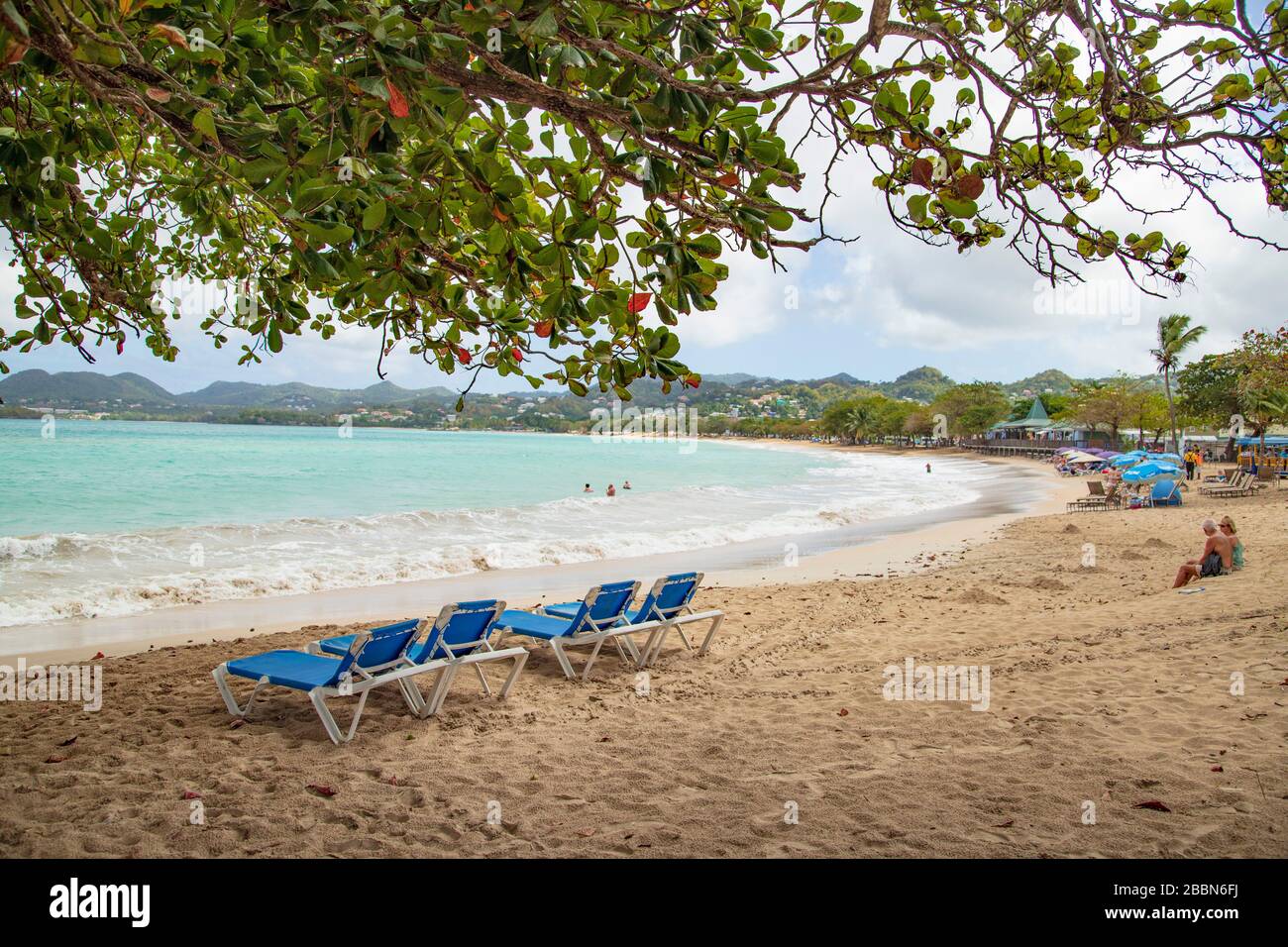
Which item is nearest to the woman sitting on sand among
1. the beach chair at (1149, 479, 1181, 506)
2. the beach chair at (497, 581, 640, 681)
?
the beach chair at (497, 581, 640, 681)

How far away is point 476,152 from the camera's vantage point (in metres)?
2.43

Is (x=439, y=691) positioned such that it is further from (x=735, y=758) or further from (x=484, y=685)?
(x=735, y=758)

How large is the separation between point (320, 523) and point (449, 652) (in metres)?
16.3

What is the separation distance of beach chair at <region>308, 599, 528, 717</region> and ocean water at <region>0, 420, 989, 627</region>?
684 cm

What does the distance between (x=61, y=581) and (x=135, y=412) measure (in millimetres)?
66581

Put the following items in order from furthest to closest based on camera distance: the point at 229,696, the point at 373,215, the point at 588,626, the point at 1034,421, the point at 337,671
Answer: the point at 1034,421 < the point at 588,626 < the point at 229,696 < the point at 337,671 < the point at 373,215

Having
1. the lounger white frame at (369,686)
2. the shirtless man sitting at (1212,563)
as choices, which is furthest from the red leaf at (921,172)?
the shirtless man sitting at (1212,563)

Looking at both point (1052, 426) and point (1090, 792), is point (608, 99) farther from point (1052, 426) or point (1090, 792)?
point (1052, 426)

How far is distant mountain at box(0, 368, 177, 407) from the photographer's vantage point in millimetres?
55625

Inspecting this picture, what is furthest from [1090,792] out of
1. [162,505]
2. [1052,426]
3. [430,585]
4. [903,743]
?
[1052,426]

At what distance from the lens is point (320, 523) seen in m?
20.0

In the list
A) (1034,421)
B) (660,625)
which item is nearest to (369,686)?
(660,625)

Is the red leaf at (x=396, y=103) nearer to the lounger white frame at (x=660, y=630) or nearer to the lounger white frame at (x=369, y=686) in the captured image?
the lounger white frame at (x=369, y=686)

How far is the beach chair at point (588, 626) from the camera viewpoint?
20.3 ft
